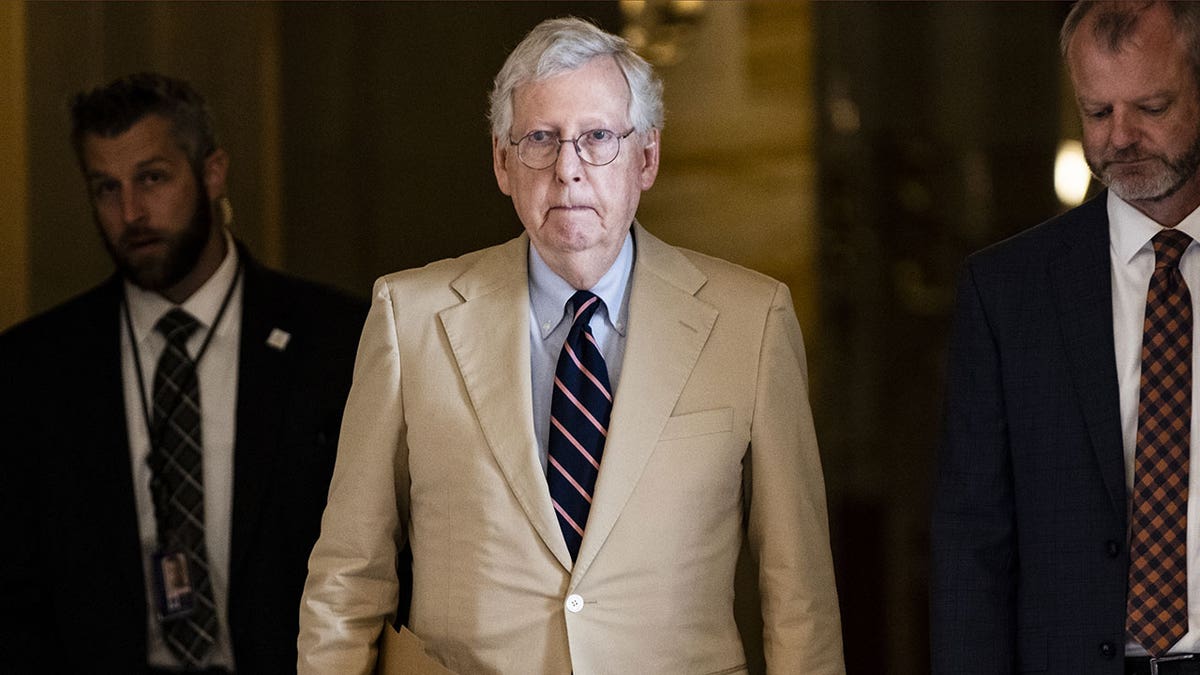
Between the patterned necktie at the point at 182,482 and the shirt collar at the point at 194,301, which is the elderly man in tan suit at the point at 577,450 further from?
the shirt collar at the point at 194,301

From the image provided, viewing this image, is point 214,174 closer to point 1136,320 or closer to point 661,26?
point 661,26

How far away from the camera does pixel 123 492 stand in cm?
398

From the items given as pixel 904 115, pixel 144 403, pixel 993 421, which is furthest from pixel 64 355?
pixel 904 115

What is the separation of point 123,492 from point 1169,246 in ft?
7.94

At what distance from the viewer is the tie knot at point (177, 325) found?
406 centimetres

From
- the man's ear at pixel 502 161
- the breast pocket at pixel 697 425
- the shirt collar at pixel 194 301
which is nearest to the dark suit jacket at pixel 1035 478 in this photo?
the breast pocket at pixel 697 425

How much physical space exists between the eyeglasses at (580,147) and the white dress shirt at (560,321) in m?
0.21

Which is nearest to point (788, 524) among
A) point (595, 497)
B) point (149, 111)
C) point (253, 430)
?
point (595, 497)

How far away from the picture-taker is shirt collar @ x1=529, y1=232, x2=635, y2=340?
10.5 ft

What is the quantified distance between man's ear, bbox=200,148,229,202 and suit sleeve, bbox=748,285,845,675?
1691mm

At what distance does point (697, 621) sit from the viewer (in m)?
3.08

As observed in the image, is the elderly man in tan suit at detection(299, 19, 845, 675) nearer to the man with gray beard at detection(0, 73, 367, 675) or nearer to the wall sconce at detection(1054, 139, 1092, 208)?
the man with gray beard at detection(0, 73, 367, 675)

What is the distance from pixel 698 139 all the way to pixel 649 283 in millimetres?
2052

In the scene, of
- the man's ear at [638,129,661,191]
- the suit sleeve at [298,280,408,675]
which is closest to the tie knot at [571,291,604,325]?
the man's ear at [638,129,661,191]
